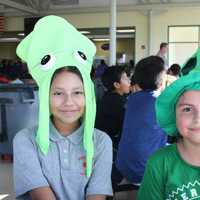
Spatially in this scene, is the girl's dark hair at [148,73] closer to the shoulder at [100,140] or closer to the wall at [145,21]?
the shoulder at [100,140]

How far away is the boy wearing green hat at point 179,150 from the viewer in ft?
3.94

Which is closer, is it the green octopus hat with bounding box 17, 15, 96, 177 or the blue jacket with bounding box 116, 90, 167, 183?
the green octopus hat with bounding box 17, 15, 96, 177

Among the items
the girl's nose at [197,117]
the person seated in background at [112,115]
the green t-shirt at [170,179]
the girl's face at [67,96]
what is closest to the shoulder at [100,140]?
the girl's face at [67,96]

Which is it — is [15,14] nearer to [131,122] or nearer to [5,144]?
[5,144]

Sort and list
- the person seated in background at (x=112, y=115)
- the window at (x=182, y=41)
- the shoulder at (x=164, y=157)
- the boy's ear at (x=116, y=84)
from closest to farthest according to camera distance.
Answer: the shoulder at (x=164, y=157), the person seated in background at (x=112, y=115), the boy's ear at (x=116, y=84), the window at (x=182, y=41)

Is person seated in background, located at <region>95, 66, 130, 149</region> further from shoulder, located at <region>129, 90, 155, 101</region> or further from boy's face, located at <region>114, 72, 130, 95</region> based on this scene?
shoulder, located at <region>129, 90, 155, 101</region>

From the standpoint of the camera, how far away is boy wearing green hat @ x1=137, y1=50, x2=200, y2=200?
1.20m

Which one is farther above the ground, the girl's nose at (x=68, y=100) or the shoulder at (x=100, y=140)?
the girl's nose at (x=68, y=100)

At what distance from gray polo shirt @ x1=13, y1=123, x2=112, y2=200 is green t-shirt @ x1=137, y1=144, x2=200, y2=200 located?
0.20 m

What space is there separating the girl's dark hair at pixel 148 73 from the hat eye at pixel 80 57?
1.06 metres

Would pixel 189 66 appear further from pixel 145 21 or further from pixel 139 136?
pixel 145 21

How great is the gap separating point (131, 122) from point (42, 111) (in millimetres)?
1022

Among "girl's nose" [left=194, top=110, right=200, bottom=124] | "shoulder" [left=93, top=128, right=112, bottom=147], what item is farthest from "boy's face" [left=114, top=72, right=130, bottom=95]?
"girl's nose" [left=194, top=110, right=200, bottom=124]

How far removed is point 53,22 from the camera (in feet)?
4.69
